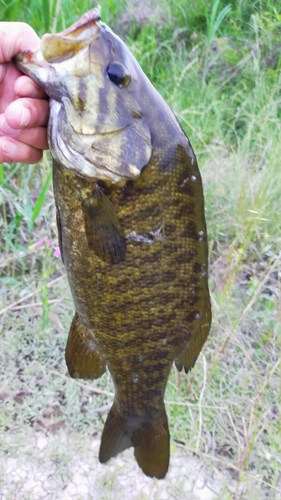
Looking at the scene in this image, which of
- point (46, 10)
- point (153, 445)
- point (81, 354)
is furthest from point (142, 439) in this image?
point (46, 10)

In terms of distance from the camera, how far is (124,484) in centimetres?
173

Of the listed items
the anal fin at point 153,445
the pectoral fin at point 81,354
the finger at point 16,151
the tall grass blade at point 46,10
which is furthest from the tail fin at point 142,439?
the tall grass blade at point 46,10

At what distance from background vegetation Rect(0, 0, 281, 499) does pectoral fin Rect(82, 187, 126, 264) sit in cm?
68

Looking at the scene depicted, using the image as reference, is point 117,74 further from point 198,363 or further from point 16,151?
point 198,363

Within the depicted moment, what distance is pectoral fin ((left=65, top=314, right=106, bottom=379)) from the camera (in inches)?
51.1

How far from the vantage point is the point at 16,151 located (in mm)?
1242

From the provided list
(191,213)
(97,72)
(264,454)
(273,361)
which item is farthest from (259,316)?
(97,72)

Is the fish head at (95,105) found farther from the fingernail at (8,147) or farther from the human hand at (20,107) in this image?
the fingernail at (8,147)

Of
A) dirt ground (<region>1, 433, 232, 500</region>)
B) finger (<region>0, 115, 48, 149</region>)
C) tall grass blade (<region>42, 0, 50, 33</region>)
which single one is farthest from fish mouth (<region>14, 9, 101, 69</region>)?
dirt ground (<region>1, 433, 232, 500</region>)

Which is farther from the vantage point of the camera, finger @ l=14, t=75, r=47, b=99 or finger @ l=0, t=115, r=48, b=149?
finger @ l=0, t=115, r=48, b=149

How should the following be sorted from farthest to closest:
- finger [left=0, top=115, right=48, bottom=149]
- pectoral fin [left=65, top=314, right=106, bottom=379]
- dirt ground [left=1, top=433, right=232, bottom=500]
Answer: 1. dirt ground [left=1, top=433, right=232, bottom=500]
2. pectoral fin [left=65, top=314, right=106, bottom=379]
3. finger [left=0, top=115, right=48, bottom=149]

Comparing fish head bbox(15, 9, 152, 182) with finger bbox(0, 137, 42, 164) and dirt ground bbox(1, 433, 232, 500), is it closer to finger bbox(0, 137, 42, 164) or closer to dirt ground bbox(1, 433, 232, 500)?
finger bbox(0, 137, 42, 164)

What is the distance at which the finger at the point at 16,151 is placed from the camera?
123 cm

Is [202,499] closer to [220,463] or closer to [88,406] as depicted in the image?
[220,463]
